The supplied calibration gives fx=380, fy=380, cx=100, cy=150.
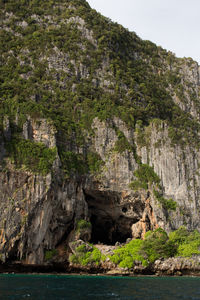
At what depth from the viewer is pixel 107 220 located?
2982 inches

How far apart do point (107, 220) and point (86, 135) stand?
57.4ft

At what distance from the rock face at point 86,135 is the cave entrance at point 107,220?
0.21m

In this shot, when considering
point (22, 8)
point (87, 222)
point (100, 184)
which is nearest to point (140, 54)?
point (22, 8)

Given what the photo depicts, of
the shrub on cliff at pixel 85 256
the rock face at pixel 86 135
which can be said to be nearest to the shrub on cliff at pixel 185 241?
the rock face at pixel 86 135

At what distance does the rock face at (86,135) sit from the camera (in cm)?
5934

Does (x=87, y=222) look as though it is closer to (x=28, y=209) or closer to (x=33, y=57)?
(x=28, y=209)

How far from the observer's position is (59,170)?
207 feet

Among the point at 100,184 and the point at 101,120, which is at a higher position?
the point at 101,120

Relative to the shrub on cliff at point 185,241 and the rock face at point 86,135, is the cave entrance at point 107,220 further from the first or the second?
the shrub on cliff at point 185,241

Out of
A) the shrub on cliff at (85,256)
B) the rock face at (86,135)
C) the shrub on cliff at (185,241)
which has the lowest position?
the shrub on cliff at (85,256)

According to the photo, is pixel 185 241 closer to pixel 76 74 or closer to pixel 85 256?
pixel 85 256

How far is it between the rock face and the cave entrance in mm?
211

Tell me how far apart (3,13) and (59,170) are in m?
45.6

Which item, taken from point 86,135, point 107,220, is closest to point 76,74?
point 86,135
